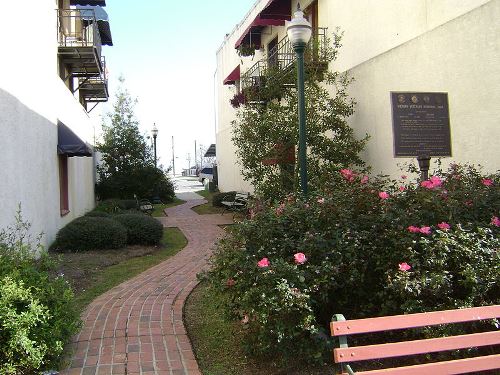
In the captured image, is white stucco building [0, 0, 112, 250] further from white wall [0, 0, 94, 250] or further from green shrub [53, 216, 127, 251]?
green shrub [53, 216, 127, 251]

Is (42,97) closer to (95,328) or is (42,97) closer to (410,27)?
(95,328)

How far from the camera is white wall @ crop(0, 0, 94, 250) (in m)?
7.08

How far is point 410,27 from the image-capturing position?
9031mm

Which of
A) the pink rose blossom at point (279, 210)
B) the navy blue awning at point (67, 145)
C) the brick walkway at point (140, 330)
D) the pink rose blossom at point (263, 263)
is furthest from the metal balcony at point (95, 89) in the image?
the pink rose blossom at point (263, 263)

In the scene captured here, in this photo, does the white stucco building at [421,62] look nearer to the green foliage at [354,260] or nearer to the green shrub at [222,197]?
the green foliage at [354,260]

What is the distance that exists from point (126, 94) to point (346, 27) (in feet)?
48.9

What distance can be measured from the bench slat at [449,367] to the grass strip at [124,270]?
13.6 ft

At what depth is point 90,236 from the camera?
10297mm

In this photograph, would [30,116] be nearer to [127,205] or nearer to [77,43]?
[77,43]

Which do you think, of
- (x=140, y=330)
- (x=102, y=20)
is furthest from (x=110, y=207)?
(x=140, y=330)

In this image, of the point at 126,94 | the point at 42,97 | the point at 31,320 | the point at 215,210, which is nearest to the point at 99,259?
the point at 42,97

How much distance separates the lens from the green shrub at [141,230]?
11312mm

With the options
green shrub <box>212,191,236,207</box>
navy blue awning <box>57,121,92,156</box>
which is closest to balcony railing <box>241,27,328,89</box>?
navy blue awning <box>57,121,92,156</box>

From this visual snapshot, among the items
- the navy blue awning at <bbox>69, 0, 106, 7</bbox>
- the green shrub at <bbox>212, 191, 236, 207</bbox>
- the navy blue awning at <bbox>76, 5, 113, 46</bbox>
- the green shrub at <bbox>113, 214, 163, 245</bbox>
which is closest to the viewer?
the green shrub at <bbox>113, 214, 163, 245</bbox>
